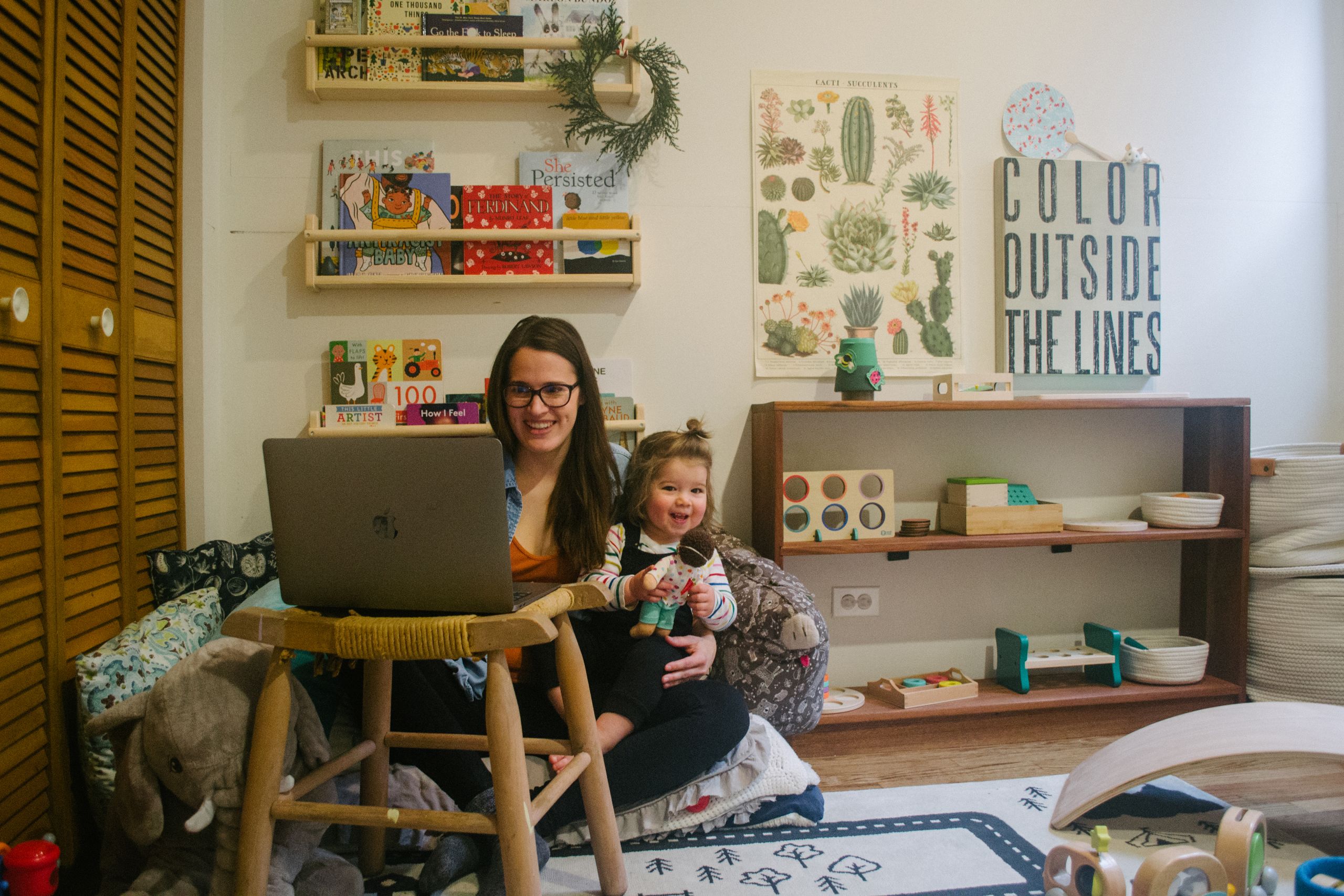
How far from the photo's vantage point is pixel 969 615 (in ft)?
8.27

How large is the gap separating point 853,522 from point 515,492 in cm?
105

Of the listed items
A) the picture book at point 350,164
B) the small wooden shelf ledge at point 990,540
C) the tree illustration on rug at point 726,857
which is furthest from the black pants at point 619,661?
the picture book at point 350,164

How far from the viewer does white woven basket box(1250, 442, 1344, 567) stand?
2289 millimetres

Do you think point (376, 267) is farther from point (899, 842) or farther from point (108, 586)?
point (899, 842)

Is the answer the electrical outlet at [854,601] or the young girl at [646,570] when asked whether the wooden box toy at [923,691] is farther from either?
the young girl at [646,570]

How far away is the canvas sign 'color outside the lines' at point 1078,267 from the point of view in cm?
250

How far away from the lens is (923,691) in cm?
219

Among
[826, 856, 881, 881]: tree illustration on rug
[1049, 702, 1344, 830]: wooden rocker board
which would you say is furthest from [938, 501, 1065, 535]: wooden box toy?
[826, 856, 881, 881]: tree illustration on rug

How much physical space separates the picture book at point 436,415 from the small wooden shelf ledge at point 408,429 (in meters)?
0.02

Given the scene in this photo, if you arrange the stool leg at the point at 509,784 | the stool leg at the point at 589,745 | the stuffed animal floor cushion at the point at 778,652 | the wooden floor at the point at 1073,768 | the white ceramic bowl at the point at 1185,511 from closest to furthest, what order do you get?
the stool leg at the point at 509,784 < the stool leg at the point at 589,745 < the wooden floor at the point at 1073,768 < the stuffed animal floor cushion at the point at 778,652 < the white ceramic bowl at the point at 1185,511

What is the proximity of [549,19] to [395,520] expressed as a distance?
5.71 ft

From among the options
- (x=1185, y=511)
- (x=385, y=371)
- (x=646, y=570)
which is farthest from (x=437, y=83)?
(x=1185, y=511)

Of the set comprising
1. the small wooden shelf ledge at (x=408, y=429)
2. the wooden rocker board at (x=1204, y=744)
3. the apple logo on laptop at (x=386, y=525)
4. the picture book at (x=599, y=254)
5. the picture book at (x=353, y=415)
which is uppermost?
the picture book at (x=599, y=254)

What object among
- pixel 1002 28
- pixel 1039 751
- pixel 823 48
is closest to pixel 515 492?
pixel 1039 751
